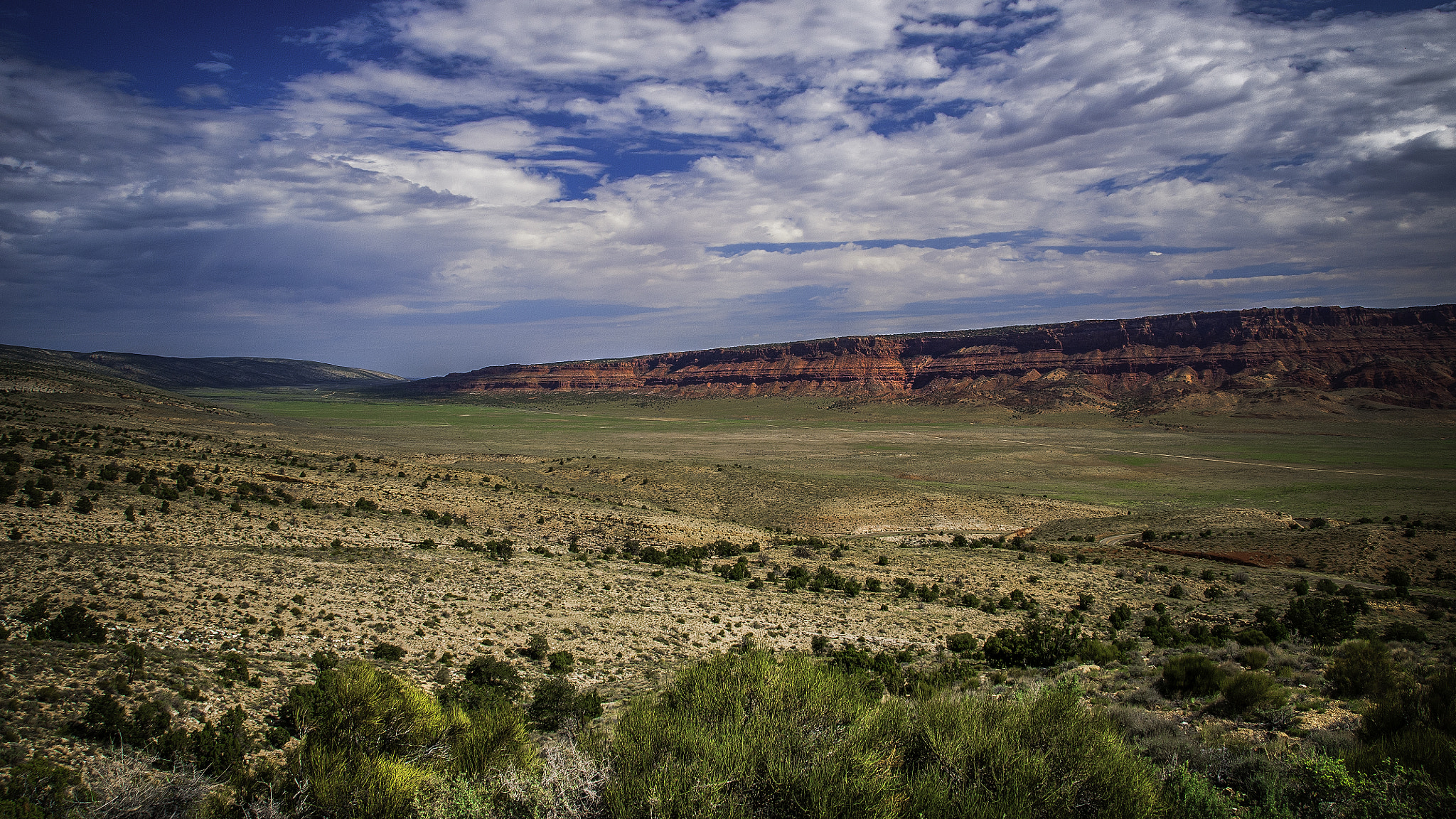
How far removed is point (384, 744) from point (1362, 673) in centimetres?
1470

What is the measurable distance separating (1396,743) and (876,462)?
5538 centimetres

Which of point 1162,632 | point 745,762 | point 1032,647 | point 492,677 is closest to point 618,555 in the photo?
point 492,677

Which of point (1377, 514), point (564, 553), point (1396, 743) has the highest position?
point (1396, 743)

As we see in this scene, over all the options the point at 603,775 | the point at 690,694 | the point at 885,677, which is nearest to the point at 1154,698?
the point at 885,677

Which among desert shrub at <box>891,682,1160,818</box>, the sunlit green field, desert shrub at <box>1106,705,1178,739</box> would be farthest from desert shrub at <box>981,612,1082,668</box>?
the sunlit green field

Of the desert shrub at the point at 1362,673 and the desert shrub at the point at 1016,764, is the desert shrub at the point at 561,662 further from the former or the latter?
the desert shrub at the point at 1362,673

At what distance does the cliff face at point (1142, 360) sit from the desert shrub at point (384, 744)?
130944mm

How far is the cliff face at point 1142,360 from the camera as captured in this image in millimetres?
111125

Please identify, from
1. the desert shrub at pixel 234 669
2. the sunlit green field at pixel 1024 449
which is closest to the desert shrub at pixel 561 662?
the desert shrub at pixel 234 669

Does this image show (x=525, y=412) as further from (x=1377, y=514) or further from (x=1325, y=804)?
(x=1325, y=804)

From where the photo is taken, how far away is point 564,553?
25.3 metres

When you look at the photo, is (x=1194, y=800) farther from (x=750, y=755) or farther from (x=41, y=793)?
(x=41, y=793)

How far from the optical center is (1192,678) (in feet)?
36.2

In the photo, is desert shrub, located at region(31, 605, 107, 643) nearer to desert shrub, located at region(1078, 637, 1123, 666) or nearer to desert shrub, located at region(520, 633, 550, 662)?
desert shrub, located at region(520, 633, 550, 662)
